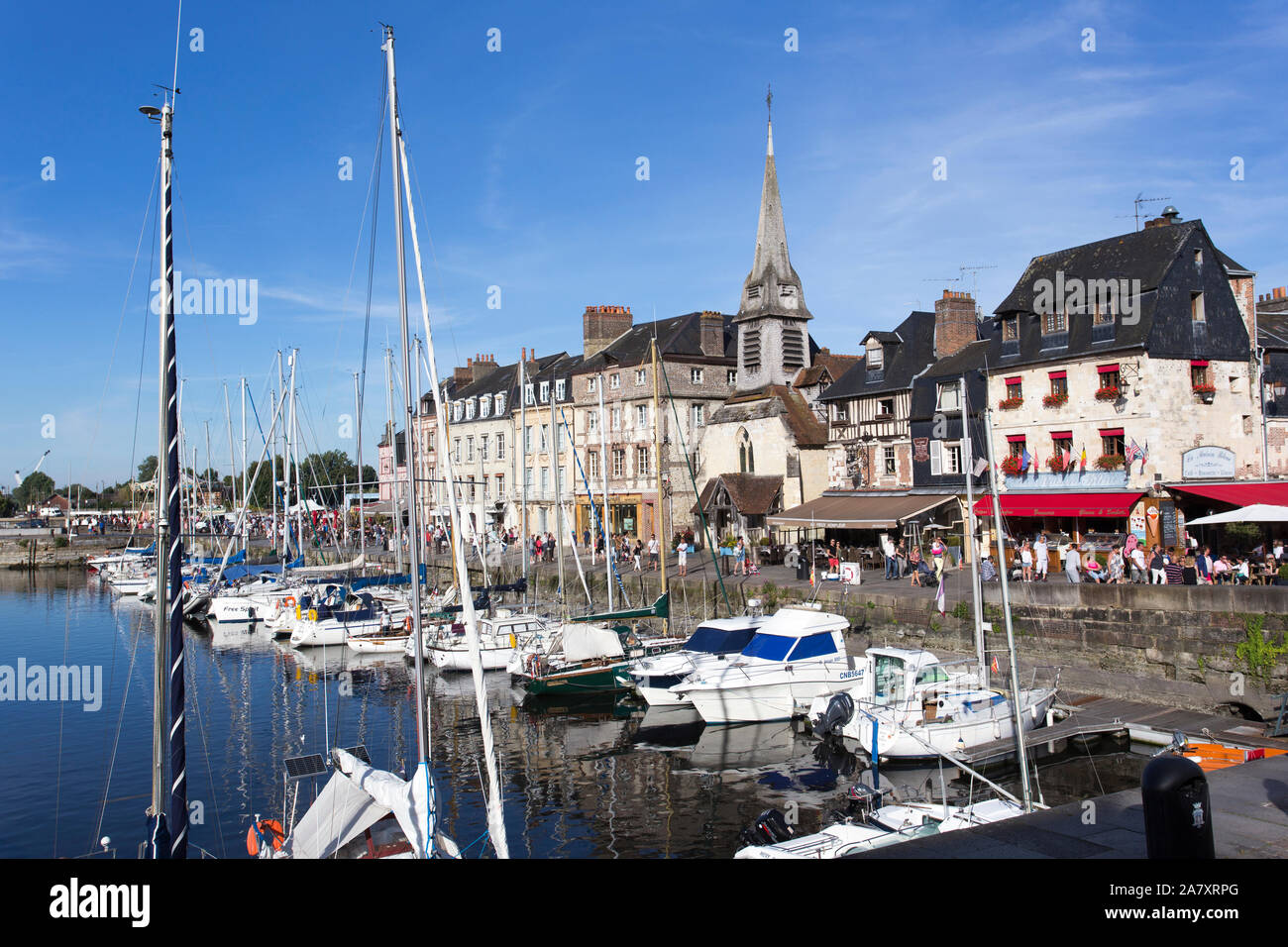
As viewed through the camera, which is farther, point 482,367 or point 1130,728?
point 482,367

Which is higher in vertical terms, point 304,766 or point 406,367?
point 406,367

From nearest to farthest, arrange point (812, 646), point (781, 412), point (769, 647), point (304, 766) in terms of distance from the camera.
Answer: point (304, 766) < point (812, 646) < point (769, 647) < point (781, 412)

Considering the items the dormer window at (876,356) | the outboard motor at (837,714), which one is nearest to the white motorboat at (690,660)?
the outboard motor at (837,714)

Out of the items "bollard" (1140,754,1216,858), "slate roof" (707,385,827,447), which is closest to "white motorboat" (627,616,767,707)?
"slate roof" (707,385,827,447)

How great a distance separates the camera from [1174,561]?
22.4m

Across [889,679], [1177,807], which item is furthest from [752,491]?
[1177,807]

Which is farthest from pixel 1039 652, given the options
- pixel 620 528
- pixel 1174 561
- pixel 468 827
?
pixel 620 528

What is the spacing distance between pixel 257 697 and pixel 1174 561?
2497 cm

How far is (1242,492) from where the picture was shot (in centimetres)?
2442

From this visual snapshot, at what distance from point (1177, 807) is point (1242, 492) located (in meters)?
23.8

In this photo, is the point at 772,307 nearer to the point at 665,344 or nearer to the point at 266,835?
the point at 665,344

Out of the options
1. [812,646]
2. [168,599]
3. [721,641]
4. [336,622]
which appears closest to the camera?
[168,599]

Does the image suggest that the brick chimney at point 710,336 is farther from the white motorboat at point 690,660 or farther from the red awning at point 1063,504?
the white motorboat at point 690,660

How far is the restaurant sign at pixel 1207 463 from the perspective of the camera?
26.2 meters
